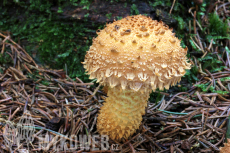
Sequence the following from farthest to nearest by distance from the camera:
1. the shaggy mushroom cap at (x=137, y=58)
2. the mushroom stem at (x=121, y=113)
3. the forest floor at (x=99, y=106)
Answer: the forest floor at (x=99, y=106)
the mushroom stem at (x=121, y=113)
the shaggy mushroom cap at (x=137, y=58)

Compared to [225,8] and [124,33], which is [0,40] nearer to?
[124,33]

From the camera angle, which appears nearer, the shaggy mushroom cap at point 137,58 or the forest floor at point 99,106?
the shaggy mushroom cap at point 137,58

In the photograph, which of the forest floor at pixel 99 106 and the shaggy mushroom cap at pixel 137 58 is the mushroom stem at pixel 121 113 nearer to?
the forest floor at pixel 99 106

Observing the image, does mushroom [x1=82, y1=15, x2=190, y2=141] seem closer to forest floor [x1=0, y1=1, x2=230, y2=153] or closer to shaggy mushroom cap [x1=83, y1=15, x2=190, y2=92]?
shaggy mushroom cap [x1=83, y1=15, x2=190, y2=92]

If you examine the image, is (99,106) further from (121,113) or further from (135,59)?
(135,59)

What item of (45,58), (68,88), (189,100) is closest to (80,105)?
(68,88)

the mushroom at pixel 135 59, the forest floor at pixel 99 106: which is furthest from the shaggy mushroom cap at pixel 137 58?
the forest floor at pixel 99 106
